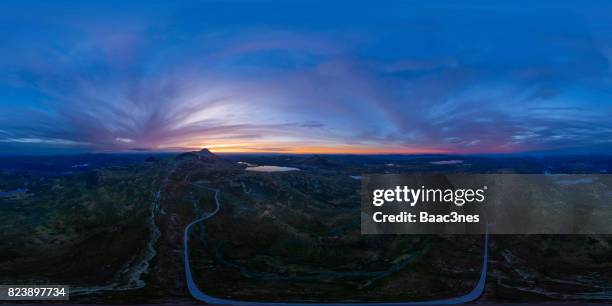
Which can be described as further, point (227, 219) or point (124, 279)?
point (227, 219)

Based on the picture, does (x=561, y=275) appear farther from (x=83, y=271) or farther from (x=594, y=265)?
(x=83, y=271)

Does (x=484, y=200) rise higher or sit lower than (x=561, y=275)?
higher

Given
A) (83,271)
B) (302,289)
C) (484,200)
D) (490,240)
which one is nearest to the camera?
(302,289)

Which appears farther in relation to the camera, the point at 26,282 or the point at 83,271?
the point at 83,271

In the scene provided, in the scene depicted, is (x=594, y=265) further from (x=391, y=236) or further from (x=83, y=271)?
(x=83, y=271)

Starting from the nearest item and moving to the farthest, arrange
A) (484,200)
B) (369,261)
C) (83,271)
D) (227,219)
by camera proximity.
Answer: (83,271)
(369,261)
(227,219)
(484,200)

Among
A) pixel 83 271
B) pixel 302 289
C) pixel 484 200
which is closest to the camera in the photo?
pixel 302 289

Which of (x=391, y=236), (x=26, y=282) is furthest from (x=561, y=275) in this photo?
(x=26, y=282)

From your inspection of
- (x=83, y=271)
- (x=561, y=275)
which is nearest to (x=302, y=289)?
(x=83, y=271)

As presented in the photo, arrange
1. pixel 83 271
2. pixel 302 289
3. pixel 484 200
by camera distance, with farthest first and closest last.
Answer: pixel 484 200 → pixel 83 271 → pixel 302 289
